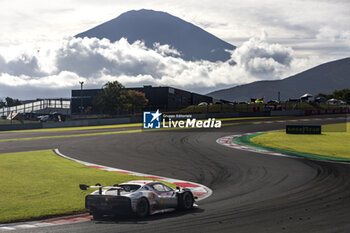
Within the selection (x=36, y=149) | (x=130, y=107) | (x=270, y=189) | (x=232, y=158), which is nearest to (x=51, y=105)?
(x=130, y=107)

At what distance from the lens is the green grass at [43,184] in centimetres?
1217

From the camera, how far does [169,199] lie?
12.0 meters

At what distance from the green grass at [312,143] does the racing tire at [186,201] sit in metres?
16.0

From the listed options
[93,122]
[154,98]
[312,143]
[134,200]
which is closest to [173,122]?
[93,122]

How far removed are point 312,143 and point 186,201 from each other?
73.5ft

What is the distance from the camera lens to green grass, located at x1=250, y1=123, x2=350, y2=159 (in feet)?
92.0

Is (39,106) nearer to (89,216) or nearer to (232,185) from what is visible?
(232,185)

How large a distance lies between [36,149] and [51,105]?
3078 inches

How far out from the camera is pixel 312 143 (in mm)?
32562

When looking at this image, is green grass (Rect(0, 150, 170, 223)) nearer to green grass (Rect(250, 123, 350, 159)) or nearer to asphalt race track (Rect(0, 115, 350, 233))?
asphalt race track (Rect(0, 115, 350, 233))

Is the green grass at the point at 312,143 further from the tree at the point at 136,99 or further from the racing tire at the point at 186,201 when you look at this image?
the tree at the point at 136,99

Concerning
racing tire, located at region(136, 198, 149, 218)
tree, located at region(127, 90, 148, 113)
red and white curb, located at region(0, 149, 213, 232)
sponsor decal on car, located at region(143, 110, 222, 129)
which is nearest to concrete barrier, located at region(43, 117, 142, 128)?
sponsor decal on car, located at region(143, 110, 222, 129)

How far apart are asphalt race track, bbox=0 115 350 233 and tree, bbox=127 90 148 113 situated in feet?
205

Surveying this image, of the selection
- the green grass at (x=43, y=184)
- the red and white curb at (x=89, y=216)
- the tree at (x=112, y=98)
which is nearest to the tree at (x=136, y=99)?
the tree at (x=112, y=98)
